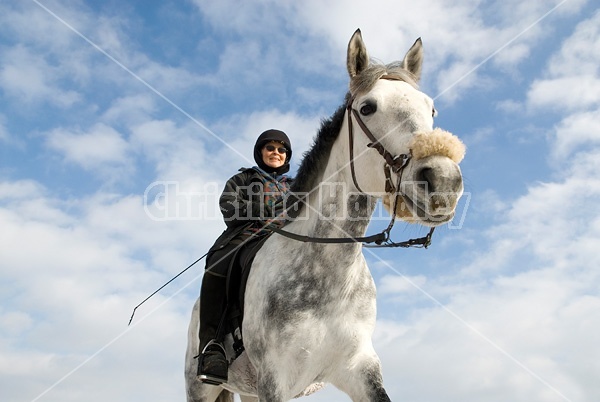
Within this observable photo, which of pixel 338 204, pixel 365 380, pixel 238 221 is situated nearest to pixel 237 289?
pixel 238 221

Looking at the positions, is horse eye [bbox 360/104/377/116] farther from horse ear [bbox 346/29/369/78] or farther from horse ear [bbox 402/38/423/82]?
horse ear [bbox 402/38/423/82]

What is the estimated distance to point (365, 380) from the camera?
5617 mm

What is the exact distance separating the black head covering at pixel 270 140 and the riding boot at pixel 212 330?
1.70 meters

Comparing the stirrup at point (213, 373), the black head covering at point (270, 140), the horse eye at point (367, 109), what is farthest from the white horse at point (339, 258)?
the black head covering at point (270, 140)

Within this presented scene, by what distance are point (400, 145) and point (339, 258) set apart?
4.53 feet

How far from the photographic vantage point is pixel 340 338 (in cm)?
559

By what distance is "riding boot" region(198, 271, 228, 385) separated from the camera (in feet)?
20.7

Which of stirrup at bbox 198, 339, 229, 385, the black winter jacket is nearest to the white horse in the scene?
stirrup at bbox 198, 339, 229, 385

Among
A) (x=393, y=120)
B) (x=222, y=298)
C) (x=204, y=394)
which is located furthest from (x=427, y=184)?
(x=204, y=394)

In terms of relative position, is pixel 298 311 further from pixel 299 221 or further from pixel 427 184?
pixel 427 184

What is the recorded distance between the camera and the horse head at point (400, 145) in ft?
15.3

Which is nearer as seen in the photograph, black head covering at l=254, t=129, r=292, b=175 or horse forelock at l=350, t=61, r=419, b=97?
horse forelock at l=350, t=61, r=419, b=97

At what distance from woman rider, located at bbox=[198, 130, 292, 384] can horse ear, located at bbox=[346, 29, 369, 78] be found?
189cm

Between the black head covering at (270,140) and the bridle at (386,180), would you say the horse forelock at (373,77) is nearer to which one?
the bridle at (386,180)
